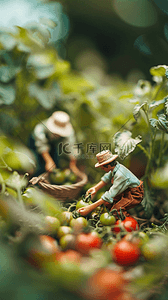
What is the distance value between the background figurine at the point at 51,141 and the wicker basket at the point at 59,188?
0.20 ft

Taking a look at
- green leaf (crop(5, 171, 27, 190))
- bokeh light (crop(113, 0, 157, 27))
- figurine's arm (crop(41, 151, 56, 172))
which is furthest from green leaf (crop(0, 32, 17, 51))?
bokeh light (crop(113, 0, 157, 27))

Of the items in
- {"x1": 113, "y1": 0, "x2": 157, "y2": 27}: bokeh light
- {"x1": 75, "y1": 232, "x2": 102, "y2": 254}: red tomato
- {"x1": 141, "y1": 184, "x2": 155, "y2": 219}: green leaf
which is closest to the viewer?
{"x1": 75, "y1": 232, "x2": 102, "y2": 254}: red tomato

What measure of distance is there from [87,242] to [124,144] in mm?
293

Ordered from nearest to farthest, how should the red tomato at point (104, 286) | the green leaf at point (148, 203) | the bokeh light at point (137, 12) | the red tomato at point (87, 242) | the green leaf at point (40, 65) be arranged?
the red tomato at point (104, 286) < the red tomato at point (87, 242) < the green leaf at point (148, 203) < the green leaf at point (40, 65) < the bokeh light at point (137, 12)

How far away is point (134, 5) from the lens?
61.3 inches

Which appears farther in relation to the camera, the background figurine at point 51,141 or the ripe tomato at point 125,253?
the background figurine at point 51,141

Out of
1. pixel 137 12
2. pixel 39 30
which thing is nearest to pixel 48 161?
pixel 39 30

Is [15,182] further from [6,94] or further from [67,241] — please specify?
A: [6,94]

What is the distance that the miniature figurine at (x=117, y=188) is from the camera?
0.60 metres

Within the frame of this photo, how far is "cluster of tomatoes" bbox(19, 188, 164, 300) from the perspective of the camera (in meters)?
0.37

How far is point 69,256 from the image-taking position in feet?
1.44

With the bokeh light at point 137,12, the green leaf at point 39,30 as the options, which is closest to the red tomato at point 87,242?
the green leaf at point 39,30

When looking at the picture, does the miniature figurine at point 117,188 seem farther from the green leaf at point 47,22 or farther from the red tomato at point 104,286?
the green leaf at point 47,22

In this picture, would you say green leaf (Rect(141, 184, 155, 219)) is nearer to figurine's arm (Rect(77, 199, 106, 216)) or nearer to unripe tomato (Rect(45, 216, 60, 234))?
figurine's arm (Rect(77, 199, 106, 216))
